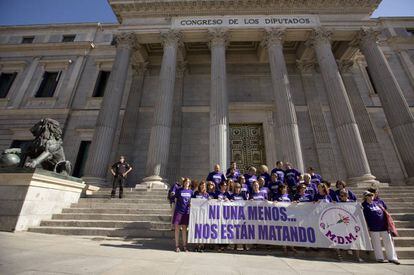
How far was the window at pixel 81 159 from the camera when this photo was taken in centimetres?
1514

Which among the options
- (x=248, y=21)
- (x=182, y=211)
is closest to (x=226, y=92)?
(x=248, y=21)

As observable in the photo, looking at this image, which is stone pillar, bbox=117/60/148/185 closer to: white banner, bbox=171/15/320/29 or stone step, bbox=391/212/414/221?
white banner, bbox=171/15/320/29

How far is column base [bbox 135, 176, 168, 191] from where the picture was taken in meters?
10.1

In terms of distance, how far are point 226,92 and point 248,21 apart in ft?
17.7

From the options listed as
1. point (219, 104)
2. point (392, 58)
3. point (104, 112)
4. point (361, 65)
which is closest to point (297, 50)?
point (361, 65)

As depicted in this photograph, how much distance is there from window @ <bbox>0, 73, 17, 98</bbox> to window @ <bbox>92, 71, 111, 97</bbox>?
A: 7.56 m

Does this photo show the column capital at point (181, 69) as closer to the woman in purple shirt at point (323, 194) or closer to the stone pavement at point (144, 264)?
the woman in purple shirt at point (323, 194)

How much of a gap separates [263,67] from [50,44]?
1914 centimetres

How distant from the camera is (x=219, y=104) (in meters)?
11.7

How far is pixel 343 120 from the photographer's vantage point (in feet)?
37.0

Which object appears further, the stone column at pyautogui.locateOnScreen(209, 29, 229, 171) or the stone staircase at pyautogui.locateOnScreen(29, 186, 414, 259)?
the stone column at pyautogui.locateOnScreen(209, 29, 229, 171)

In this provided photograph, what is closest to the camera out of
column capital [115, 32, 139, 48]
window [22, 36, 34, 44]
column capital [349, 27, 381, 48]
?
column capital [349, 27, 381, 48]

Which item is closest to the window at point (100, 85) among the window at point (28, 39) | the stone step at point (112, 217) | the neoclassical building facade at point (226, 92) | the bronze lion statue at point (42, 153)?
the neoclassical building facade at point (226, 92)

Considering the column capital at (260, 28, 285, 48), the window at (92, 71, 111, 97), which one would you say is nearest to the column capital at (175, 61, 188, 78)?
the column capital at (260, 28, 285, 48)
